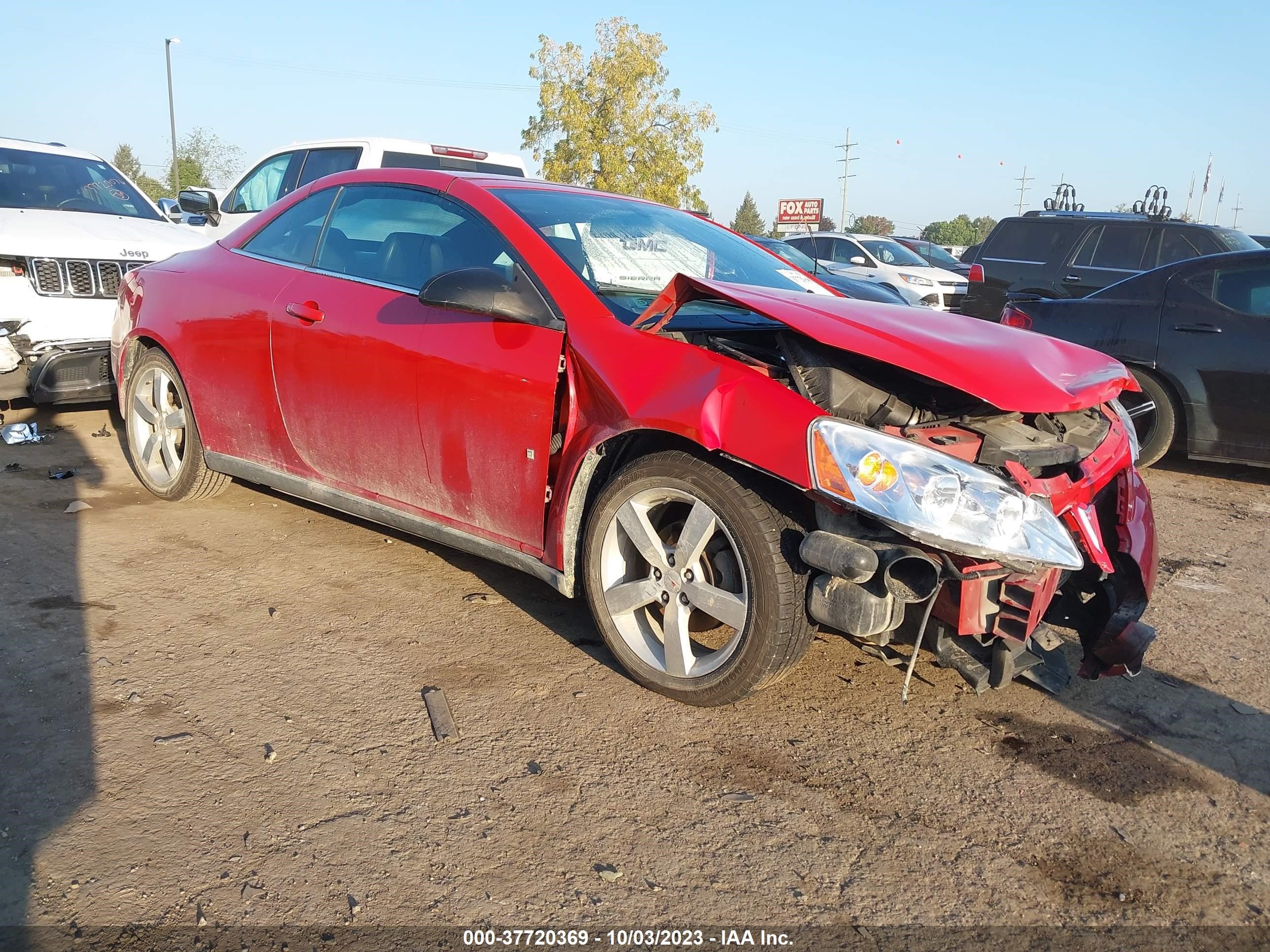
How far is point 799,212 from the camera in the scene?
50.1 m

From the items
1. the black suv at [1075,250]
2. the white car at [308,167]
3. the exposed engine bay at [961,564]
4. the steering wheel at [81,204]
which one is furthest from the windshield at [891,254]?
the exposed engine bay at [961,564]

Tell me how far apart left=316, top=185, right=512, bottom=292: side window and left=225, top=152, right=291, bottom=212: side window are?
6004 millimetres

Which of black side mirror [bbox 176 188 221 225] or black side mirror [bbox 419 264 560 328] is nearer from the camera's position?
black side mirror [bbox 419 264 560 328]

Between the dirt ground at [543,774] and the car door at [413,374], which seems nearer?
the dirt ground at [543,774]

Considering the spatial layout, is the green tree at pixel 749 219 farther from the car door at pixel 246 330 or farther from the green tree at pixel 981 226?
the car door at pixel 246 330

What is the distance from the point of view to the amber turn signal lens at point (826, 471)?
2549mm

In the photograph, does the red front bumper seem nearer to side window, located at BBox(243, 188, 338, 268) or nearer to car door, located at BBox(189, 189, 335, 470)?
car door, located at BBox(189, 189, 335, 470)

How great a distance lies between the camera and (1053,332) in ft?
22.4

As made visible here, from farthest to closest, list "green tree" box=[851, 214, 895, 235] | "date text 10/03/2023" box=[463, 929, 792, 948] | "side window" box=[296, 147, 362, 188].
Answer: "green tree" box=[851, 214, 895, 235] → "side window" box=[296, 147, 362, 188] → "date text 10/03/2023" box=[463, 929, 792, 948]

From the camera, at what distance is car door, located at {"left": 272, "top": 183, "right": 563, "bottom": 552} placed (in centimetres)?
328

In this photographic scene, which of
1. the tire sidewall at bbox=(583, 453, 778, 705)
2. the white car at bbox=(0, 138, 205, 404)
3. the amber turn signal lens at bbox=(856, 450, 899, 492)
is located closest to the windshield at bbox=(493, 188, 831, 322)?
the tire sidewall at bbox=(583, 453, 778, 705)

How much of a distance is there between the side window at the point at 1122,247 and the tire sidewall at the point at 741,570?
9.58 m

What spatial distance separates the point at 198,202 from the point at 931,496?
714cm

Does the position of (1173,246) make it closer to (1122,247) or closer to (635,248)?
(1122,247)
